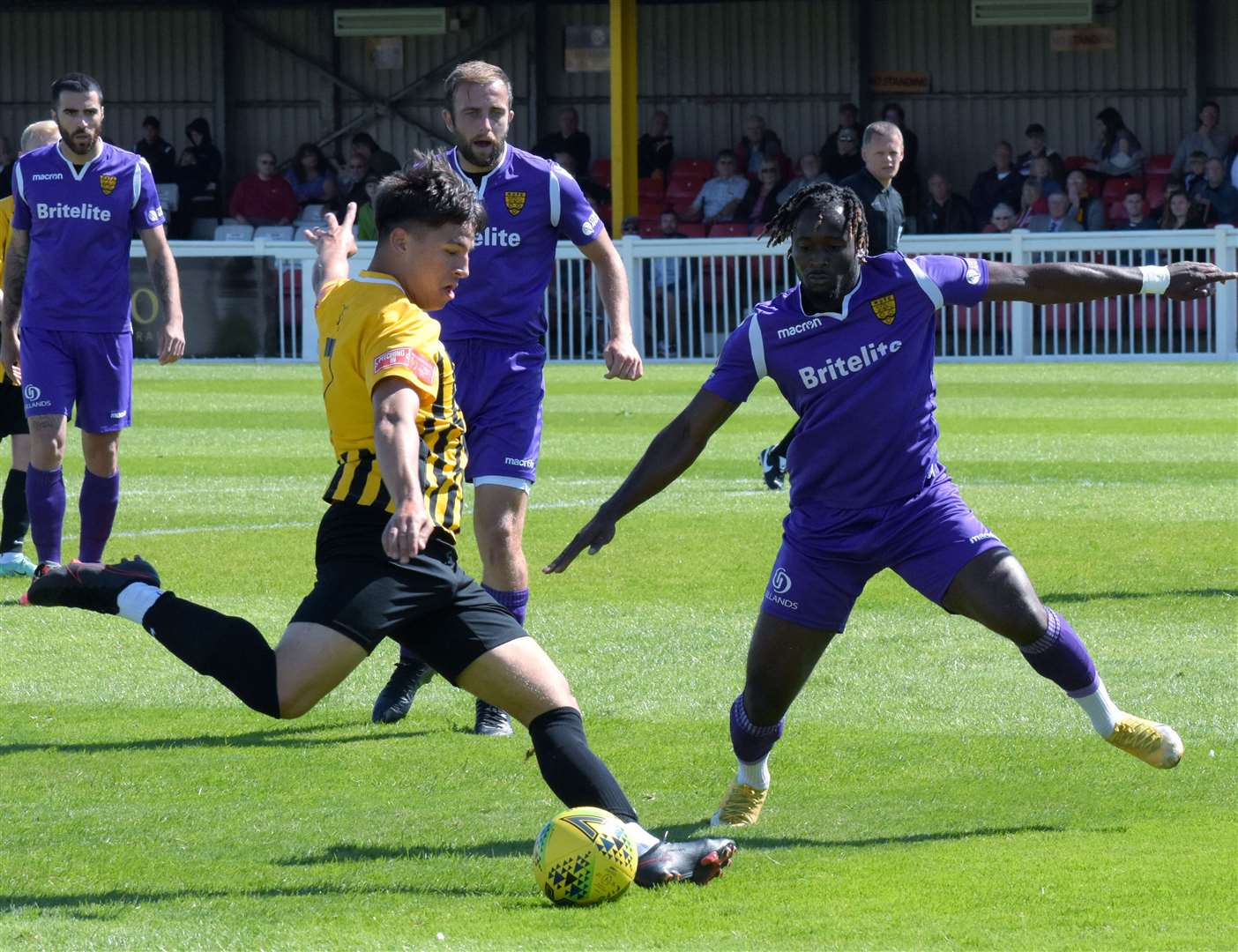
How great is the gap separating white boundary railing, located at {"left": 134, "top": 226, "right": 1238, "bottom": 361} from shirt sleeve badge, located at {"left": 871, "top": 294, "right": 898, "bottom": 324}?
1575 cm

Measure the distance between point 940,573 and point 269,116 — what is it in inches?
1225

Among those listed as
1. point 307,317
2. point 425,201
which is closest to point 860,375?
point 425,201

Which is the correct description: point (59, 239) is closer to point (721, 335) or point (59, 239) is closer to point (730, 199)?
point (721, 335)

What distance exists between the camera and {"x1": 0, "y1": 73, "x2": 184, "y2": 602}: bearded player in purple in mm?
9430

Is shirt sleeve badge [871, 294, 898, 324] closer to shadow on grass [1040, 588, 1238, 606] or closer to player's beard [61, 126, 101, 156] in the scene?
shadow on grass [1040, 588, 1238, 606]

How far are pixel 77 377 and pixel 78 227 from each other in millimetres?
726

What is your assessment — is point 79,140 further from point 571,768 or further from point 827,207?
point 571,768

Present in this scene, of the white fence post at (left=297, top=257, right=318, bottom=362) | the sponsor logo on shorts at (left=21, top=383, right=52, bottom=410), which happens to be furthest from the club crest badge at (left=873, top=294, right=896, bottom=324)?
the white fence post at (left=297, top=257, right=318, bottom=362)

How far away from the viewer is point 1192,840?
5.20m

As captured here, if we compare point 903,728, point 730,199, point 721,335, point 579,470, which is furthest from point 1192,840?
point 730,199

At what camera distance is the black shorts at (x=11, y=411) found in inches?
419

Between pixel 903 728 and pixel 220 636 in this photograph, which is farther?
pixel 903 728

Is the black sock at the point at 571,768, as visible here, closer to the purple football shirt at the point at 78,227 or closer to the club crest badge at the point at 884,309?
the club crest badge at the point at 884,309

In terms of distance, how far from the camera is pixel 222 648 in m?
5.01
